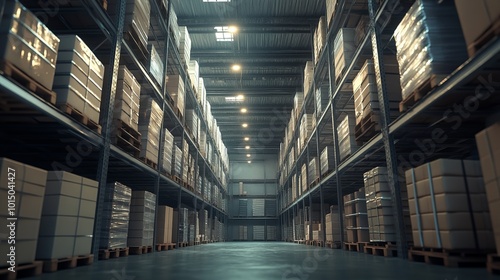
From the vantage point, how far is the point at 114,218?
16.5 ft

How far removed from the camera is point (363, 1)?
6805 mm

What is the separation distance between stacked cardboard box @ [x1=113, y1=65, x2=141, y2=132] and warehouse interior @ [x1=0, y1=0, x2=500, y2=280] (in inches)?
1.4

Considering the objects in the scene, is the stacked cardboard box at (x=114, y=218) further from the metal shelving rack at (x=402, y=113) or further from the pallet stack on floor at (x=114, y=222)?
the metal shelving rack at (x=402, y=113)

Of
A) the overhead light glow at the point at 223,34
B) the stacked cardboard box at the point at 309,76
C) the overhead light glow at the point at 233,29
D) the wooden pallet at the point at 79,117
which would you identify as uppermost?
the overhead light glow at the point at 223,34

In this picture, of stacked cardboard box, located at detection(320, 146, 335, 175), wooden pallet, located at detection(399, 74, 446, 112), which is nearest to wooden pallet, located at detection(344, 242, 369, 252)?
stacked cardboard box, located at detection(320, 146, 335, 175)

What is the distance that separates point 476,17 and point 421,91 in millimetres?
998

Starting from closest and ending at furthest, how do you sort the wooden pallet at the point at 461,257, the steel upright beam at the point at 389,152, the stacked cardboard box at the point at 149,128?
the wooden pallet at the point at 461,257 → the steel upright beam at the point at 389,152 → the stacked cardboard box at the point at 149,128

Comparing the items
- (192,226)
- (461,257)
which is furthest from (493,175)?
(192,226)

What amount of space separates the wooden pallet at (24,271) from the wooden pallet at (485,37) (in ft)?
14.3

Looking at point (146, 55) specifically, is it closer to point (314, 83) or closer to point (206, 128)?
point (314, 83)

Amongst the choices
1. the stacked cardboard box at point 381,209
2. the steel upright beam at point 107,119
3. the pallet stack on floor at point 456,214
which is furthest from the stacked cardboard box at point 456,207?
the steel upright beam at point 107,119

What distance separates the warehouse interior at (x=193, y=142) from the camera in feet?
9.39

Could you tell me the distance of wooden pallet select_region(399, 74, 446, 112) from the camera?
11.4ft

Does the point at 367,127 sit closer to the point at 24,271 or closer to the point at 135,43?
the point at 135,43
